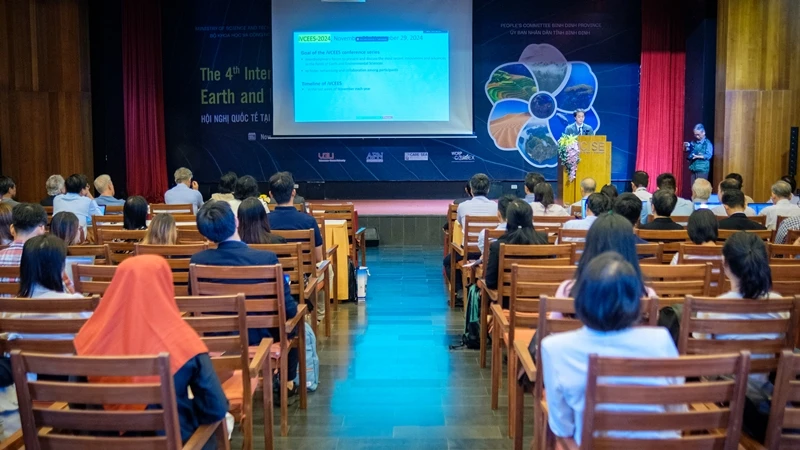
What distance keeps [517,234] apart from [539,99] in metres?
8.26

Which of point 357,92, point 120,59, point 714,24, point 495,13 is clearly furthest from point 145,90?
point 714,24

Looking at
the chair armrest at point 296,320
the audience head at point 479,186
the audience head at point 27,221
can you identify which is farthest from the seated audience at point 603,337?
the audience head at point 479,186

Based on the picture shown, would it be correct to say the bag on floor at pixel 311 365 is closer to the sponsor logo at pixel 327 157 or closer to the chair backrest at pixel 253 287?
the chair backrest at pixel 253 287

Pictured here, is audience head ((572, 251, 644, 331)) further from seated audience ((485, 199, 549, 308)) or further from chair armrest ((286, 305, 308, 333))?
seated audience ((485, 199, 549, 308))

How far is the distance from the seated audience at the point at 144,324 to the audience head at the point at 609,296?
3.54ft

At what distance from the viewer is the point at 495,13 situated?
12.0m

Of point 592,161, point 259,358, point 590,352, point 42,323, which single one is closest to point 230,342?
point 259,358

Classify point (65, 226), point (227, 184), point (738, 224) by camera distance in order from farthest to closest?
point (227, 184) → point (738, 224) → point (65, 226)

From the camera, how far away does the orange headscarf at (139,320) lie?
1960 millimetres

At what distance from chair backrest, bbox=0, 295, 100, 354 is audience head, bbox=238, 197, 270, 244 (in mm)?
1677

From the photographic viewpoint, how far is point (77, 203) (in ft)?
21.3

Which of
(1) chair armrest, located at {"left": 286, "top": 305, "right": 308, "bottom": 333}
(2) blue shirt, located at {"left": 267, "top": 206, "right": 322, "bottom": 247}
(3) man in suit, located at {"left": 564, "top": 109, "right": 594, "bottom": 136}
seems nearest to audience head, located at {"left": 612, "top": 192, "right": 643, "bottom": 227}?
(2) blue shirt, located at {"left": 267, "top": 206, "right": 322, "bottom": 247}

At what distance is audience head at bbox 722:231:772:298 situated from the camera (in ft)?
8.48

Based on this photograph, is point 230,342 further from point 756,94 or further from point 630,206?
point 756,94
